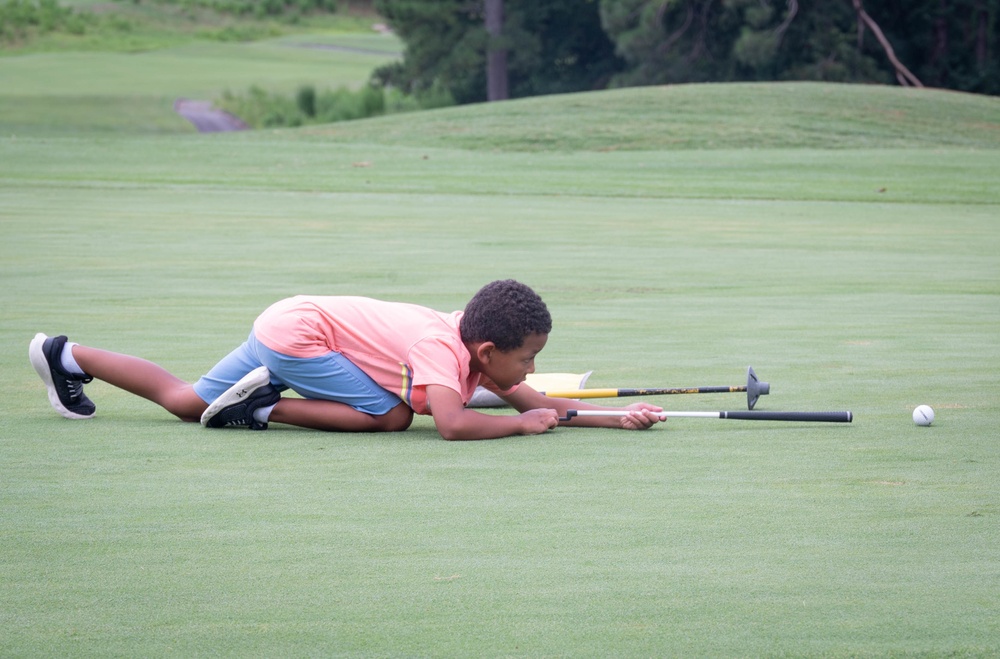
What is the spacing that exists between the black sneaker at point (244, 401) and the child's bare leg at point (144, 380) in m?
0.19

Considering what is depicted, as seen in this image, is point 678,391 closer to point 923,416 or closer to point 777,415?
point 777,415

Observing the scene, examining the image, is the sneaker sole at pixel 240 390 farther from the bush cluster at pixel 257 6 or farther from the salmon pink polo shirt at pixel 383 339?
the bush cluster at pixel 257 6

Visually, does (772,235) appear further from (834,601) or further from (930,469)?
(834,601)

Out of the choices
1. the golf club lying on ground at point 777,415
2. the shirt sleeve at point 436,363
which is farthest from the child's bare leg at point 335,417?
the golf club lying on ground at point 777,415

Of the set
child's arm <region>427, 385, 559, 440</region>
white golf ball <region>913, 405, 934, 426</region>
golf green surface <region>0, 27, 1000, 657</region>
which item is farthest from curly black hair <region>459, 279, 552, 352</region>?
white golf ball <region>913, 405, 934, 426</region>

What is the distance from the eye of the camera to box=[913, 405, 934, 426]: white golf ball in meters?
6.14

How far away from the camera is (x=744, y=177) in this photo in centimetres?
2709

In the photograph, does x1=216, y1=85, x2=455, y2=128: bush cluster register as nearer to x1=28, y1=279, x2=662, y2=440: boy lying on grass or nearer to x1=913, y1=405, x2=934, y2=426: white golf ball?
x1=28, y1=279, x2=662, y2=440: boy lying on grass

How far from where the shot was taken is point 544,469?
5387 millimetres

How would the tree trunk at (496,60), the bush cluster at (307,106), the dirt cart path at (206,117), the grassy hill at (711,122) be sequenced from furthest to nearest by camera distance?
the tree trunk at (496,60) < the bush cluster at (307,106) < the dirt cart path at (206,117) < the grassy hill at (711,122)

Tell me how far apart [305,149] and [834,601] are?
29224mm

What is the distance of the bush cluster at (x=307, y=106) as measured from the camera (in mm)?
51812

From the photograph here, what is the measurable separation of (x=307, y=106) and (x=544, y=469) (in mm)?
48740

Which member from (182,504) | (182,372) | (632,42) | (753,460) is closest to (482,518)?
(182,504)
